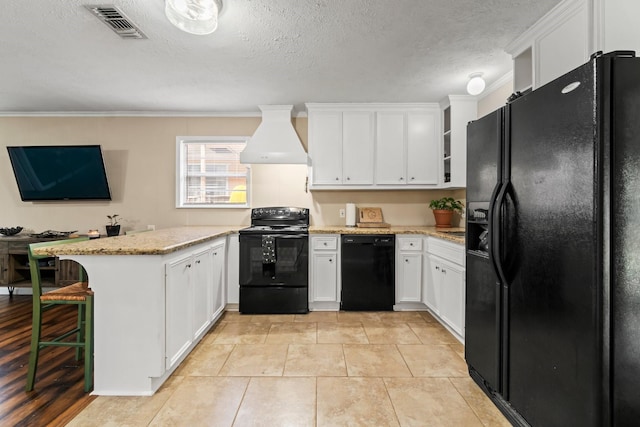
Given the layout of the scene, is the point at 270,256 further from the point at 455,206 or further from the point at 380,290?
the point at 455,206

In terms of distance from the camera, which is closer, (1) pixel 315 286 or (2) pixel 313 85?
(2) pixel 313 85

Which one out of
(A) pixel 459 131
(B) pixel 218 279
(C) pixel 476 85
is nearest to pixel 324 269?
(B) pixel 218 279

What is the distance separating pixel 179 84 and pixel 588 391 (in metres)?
3.76

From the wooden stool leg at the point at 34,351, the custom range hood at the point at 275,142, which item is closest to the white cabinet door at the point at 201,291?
the wooden stool leg at the point at 34,351

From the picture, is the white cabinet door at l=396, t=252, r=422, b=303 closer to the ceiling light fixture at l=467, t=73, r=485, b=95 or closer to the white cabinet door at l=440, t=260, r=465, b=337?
the white cabinet door at l=440, t=260, r=465, b=337

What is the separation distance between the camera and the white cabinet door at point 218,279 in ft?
10.2

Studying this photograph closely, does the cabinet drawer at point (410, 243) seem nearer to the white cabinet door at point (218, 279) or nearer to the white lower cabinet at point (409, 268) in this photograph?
the white lower cabinet at point (409, 268)

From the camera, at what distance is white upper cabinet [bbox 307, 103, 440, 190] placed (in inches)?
156

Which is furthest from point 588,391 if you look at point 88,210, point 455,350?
point 88,210

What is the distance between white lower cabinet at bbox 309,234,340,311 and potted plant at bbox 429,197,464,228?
50.2 inches

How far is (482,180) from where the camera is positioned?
193 centimetres

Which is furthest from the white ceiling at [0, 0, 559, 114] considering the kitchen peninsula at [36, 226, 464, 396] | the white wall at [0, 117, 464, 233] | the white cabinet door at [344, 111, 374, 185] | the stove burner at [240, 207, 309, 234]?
the kitchen peninsula at [36, 226, 464, 396]

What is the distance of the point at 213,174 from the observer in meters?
4.35

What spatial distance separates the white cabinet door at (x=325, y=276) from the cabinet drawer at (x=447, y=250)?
102cm
